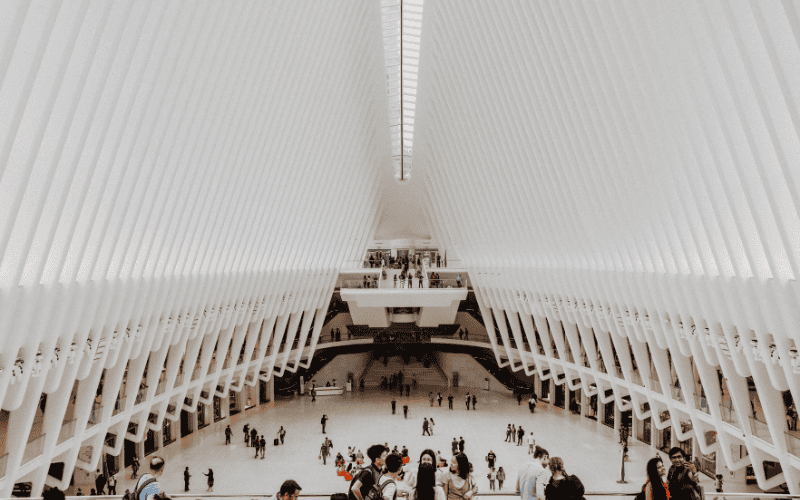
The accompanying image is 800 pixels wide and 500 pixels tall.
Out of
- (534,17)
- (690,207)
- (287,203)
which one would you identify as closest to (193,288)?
(287,203)

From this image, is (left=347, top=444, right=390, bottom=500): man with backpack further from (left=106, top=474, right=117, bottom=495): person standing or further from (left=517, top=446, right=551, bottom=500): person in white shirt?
(left=106, top=474, right=117, bottom=495): person standing

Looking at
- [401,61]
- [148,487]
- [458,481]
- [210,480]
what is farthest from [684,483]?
[401,61]

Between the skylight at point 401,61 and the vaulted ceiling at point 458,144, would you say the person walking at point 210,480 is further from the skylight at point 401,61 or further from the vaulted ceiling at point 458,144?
the skylight at point 401,61

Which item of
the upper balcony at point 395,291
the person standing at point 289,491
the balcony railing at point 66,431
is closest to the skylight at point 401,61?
the upper balcony at point 395,291

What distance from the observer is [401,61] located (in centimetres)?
2520

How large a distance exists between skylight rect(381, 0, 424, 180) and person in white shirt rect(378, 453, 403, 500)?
19.6 m

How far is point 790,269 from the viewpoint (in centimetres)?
1018

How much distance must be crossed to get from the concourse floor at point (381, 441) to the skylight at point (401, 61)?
14625 mm

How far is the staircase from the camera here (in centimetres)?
3588

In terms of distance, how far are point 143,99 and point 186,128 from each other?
83.2 inches

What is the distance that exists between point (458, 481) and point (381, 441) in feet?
61.2

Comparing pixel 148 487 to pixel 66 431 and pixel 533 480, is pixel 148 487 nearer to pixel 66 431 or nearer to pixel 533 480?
pixel 533 480

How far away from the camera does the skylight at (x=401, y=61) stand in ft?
72.1

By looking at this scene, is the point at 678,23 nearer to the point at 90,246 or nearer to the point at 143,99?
the point at 143,99
